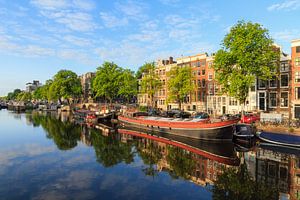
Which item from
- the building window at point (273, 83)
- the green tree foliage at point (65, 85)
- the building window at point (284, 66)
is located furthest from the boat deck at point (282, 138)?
the green tree foliage at point (65, 85)

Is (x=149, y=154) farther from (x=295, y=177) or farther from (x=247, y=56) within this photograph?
(x=247, y=56)

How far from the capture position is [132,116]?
56.6 meters

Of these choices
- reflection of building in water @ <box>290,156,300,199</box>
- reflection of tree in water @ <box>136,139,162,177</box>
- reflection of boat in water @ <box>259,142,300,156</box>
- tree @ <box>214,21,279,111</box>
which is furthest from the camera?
tree @ <box>214,21,279,111</box>

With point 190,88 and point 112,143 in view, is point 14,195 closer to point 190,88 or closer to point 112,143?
point 112,143

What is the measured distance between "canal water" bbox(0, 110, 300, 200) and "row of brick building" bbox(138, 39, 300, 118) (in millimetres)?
23127

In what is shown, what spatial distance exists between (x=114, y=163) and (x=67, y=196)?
9.43 meters

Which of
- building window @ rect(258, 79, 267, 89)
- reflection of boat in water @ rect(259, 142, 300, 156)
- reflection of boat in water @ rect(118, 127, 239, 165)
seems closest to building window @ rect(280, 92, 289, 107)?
building window @ rect(258, 79, 267, 89)

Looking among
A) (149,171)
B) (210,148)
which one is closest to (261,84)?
(210,148)

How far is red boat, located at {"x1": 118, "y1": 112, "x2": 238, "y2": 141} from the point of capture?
3441cm

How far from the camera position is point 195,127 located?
37.4 metres

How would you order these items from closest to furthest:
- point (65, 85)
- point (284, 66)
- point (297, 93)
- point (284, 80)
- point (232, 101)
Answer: point (297, 93) → point (284, 80) → point (284, 66) → point (232, 101) → point (65, 85)

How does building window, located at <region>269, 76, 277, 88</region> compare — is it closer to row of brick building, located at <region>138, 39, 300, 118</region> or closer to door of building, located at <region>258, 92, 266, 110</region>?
row of brick building, located at <region>138, 39, 300, 118</region>

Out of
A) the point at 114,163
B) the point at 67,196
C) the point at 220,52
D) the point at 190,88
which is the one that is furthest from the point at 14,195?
the point at 190,88

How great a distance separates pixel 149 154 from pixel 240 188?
1328 centimetres
